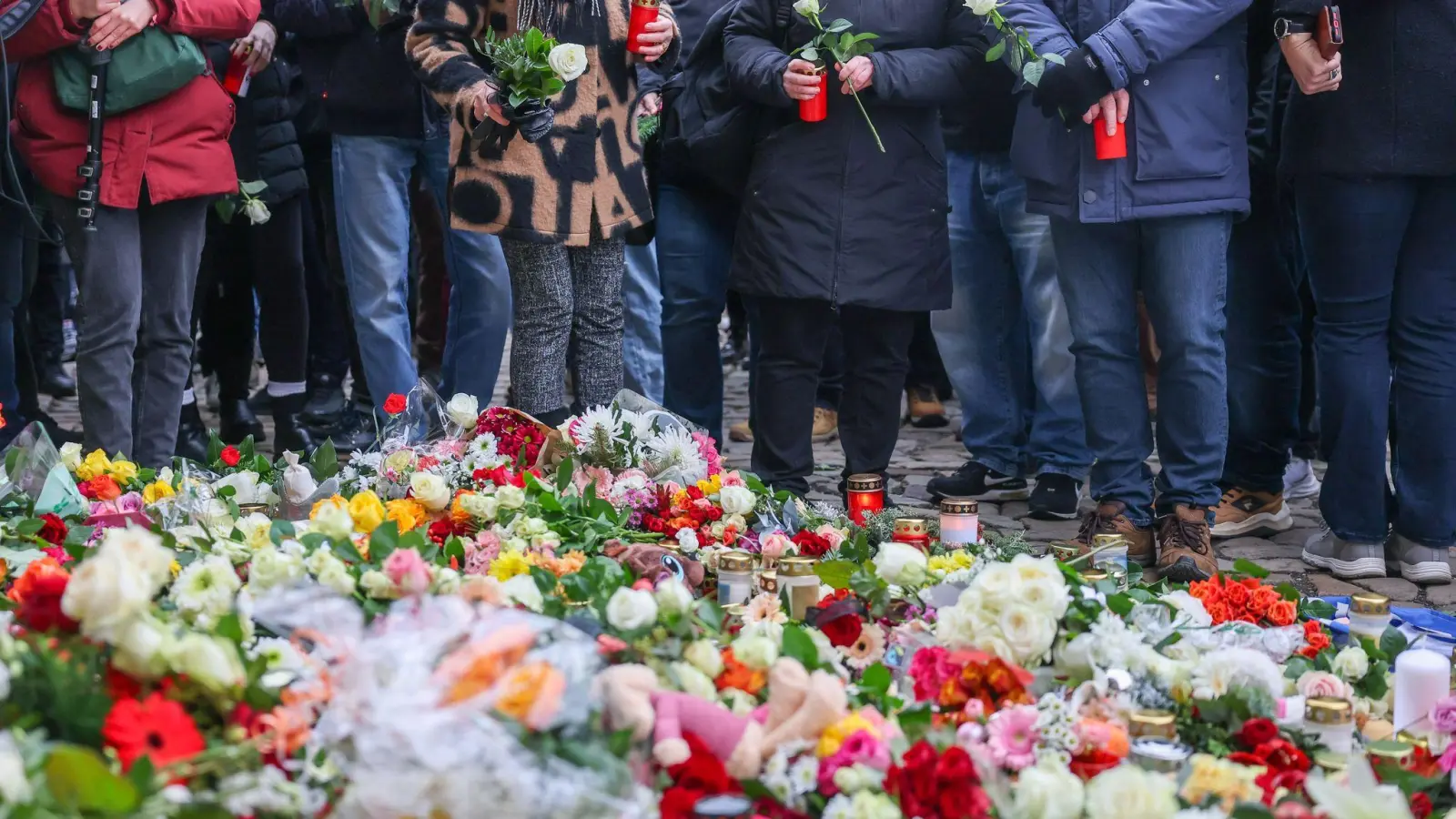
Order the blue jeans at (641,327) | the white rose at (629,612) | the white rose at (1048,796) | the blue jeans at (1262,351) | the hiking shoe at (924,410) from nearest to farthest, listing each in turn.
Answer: the white rose at (1048,796), the white rose at (629,612), the blue jeans at (1262,351), the blue jeans at (641,327), the hiking shoe at (924,410)

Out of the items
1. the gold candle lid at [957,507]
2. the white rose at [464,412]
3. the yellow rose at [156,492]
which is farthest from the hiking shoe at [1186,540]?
the yellow rose at [156,492]

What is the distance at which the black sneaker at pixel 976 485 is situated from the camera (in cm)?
529

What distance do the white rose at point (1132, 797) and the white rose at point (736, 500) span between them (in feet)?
6.06

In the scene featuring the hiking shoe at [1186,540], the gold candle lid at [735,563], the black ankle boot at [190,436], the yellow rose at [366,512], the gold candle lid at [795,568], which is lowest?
the black ankle boot at [190,436]

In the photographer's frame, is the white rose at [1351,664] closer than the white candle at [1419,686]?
No

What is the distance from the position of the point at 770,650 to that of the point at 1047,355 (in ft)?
10.7

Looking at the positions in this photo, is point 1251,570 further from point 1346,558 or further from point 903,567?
point 1346,558

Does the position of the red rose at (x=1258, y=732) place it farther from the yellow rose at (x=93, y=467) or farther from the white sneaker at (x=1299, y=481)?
the white sneaker at (x=1299, y=481)

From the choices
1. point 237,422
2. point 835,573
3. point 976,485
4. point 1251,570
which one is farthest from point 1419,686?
point 237,422

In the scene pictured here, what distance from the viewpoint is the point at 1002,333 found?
556 cm

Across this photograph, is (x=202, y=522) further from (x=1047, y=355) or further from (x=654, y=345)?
(x=1047, y=355)

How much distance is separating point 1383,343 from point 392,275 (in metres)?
3.01

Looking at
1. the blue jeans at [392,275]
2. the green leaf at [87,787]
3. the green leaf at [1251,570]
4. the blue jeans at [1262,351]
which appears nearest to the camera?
the green leaf at [87,787]

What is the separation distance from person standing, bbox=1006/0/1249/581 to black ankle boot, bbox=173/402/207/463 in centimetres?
311
